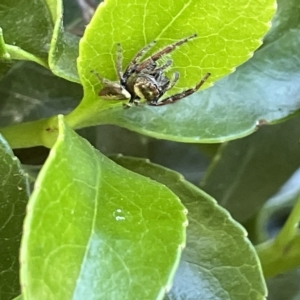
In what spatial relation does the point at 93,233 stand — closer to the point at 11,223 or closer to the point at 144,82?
the point at 11,223

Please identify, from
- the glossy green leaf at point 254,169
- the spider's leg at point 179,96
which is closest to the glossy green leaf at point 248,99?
the spider's leg at point 179,96

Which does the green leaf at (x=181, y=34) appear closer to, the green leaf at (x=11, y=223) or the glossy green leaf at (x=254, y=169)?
the green leaf at (x=11, y=223)

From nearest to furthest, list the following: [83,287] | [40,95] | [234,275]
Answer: [83,287]
[234,275]
[40,95]

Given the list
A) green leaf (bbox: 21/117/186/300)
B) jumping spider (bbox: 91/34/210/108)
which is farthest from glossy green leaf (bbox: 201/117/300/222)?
green leaf (bbox: 21/117/186/300)

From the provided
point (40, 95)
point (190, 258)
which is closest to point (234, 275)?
point (190, 258)

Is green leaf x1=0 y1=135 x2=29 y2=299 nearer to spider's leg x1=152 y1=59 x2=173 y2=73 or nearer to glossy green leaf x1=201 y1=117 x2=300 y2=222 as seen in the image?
spider's leg x1=152 y1=59 x2=173 y2=73

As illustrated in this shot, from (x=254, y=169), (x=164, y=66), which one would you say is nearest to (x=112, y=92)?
(x=164, y=66)

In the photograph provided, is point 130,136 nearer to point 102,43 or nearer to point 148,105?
point 148,105

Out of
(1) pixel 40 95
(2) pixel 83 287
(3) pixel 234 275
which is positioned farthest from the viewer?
(1) pixel 40 95
